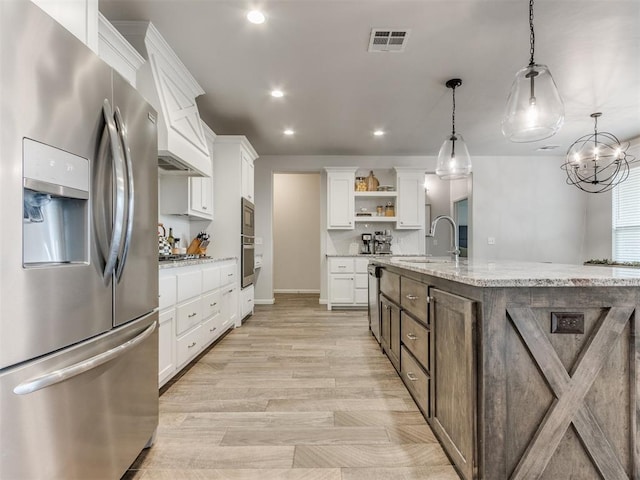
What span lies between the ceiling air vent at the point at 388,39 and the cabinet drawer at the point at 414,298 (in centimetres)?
188

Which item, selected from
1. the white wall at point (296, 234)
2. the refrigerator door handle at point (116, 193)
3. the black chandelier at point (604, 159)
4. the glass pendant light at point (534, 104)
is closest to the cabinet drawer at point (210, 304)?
the refrigerator door handle at point (116, 193)

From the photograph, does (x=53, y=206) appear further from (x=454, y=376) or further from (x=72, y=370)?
(x=454, y=376)

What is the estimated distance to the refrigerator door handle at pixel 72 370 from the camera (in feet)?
2.97

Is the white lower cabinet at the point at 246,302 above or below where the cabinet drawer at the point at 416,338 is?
below

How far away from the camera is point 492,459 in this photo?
1.22m

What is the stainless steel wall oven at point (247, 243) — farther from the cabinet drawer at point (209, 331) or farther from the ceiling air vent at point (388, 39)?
the ceiling air vent at point (388, 39)

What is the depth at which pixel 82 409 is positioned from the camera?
1.10 meters

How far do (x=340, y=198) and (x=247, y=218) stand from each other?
75.3 inches

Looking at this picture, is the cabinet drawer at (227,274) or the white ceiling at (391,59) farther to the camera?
the cabinet drawer at (227,274)

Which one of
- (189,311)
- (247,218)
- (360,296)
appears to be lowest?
(360,296)

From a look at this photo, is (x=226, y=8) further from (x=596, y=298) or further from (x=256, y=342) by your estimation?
(x=256, y=342)

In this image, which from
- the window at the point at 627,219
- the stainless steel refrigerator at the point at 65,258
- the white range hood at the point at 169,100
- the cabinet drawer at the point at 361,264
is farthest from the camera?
the cabinet drawer at the point at 361,264

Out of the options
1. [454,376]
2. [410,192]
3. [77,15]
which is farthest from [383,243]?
[77,15]

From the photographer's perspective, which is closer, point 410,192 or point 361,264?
point 361,264
